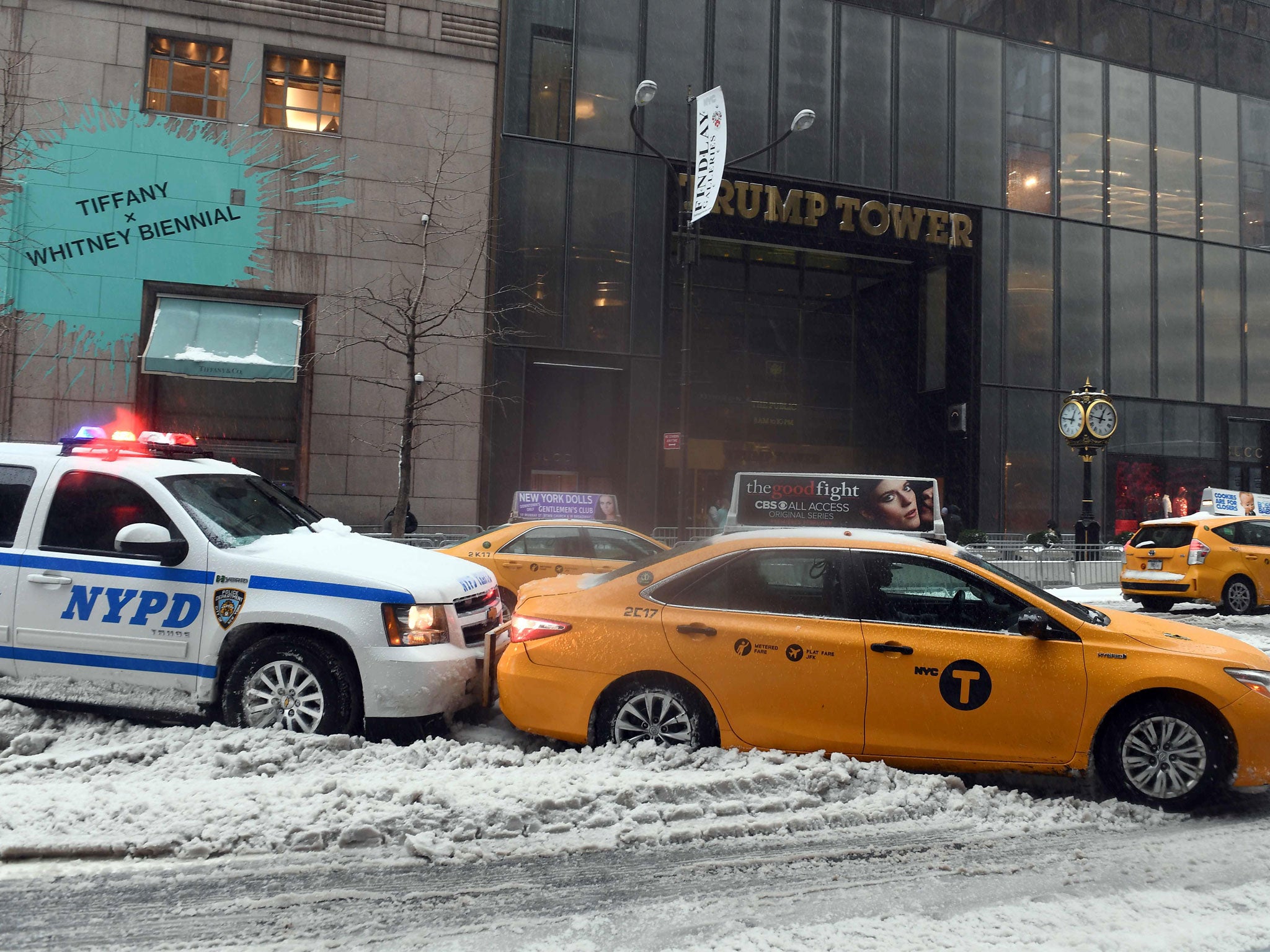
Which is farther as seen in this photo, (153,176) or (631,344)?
(631,344)

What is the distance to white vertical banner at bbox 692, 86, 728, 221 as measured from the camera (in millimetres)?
17906

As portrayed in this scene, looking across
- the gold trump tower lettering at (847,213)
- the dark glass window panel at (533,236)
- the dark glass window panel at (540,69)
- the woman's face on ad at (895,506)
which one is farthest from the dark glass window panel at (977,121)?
the woman's face on ad at (895,506)

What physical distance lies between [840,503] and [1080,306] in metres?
18.9

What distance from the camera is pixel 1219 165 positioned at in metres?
29.3

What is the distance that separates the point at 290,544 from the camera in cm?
582

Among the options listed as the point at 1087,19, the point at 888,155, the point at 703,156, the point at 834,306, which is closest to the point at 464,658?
the point at 703,156

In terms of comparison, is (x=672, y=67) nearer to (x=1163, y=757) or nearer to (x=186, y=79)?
(x=186, y=79)

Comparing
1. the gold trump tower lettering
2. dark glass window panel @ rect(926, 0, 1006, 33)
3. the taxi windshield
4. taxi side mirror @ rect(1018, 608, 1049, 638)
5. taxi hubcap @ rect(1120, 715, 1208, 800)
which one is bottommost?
taxi hubcap @ rect(1120, 715, 1208, 800)

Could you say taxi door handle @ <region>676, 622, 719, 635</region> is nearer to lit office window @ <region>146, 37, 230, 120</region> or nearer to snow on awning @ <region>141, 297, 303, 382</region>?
snow on awning @ <region>141, 297, 303, 382</region>

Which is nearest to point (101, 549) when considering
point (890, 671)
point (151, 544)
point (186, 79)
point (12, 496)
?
point (151, 544)

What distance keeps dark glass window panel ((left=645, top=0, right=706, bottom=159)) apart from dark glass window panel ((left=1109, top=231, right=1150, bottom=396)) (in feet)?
47.9

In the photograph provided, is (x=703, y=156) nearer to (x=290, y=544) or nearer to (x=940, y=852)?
(x=290, y=544)

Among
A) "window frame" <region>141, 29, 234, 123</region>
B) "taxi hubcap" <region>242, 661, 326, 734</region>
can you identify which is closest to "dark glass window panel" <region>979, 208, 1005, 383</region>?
"window frame" <region>141, 29, 234, 123</region>

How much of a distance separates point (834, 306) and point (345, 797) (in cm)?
2812
